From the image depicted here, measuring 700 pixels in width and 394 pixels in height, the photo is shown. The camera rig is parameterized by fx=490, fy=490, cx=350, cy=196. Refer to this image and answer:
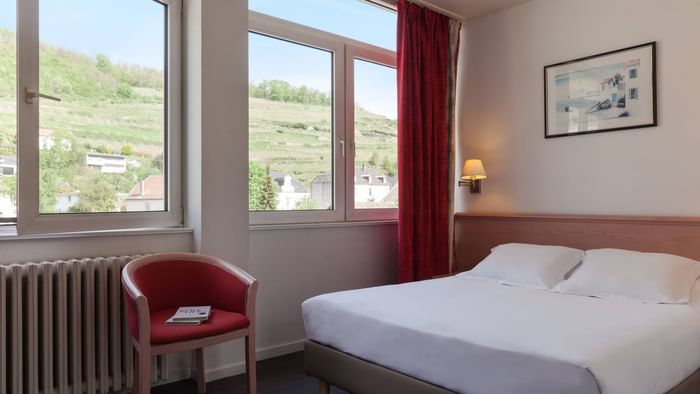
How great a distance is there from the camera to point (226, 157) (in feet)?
9.64

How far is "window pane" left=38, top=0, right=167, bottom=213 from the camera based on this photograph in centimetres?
252

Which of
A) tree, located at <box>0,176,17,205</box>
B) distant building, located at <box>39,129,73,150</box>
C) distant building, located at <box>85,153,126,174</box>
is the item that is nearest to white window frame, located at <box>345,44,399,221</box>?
distant building, located at <box>85,153,126,174</box>

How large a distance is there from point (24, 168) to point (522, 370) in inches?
94.7

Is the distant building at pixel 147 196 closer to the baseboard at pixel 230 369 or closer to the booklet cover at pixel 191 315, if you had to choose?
the booklet cover at pixel 191 315

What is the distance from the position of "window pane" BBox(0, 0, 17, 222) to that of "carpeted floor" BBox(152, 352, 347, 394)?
126 centimetres

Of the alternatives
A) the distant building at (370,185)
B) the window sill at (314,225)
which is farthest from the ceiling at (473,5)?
the window sill at (314,225)

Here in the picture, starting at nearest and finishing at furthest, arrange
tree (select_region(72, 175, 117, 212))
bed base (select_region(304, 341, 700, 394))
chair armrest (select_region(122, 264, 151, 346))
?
bed base (select_region(304, 341, 700, 394)) < chair armrest (select_region(122, 264, 151, 346)) < tree (select_region(72, 175, 117, 212))

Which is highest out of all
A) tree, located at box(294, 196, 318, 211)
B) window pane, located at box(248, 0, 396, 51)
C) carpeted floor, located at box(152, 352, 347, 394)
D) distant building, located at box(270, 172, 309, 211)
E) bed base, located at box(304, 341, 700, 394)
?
window pane, located at box(248, 0, 396, 51)

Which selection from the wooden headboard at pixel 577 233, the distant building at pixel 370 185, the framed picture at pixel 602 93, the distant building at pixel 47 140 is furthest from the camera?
the distant building at pixel 370 185

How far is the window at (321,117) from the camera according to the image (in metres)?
3.36

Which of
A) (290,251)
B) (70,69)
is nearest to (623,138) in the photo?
(290,251)

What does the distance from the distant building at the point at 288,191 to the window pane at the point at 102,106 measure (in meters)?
0.78

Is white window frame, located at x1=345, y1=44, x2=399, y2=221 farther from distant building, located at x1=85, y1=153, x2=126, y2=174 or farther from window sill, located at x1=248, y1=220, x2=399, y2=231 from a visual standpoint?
distant building, located at x1=85, y1=153, x2=126, y2=174

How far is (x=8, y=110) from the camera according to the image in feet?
7.82
